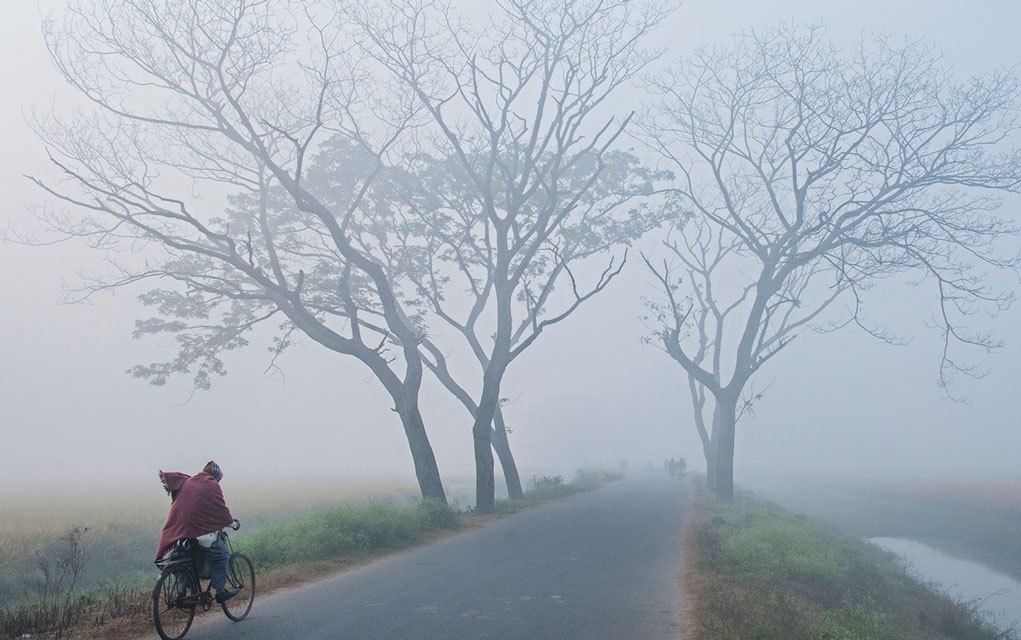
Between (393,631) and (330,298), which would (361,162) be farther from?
(393,631)

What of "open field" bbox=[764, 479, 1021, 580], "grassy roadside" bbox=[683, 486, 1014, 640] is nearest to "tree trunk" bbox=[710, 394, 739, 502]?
"open field" bbox=[764, 479, 1021, 580]

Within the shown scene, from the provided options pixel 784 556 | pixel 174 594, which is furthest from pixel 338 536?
pixel 784 556

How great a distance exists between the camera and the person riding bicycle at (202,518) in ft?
26.2

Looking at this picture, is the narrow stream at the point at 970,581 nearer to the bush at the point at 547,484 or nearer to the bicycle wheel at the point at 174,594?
the bicycle wheel at the point at 174,594

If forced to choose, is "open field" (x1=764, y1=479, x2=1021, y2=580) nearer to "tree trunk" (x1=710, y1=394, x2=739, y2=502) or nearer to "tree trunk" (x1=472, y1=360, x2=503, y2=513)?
"tree trunk" (x1=710, y1=394, x2=739, y2=502)

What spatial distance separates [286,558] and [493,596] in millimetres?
4302

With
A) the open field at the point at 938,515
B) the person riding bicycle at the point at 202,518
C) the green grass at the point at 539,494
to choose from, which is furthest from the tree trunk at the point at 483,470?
the person riding bicycle at the point at 202,518

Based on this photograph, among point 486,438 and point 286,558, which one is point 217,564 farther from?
point 486,438

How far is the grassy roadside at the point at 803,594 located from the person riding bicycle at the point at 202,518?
4.72m

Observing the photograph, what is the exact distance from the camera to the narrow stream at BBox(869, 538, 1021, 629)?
48.1ft

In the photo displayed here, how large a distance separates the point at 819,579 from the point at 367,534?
754 cm

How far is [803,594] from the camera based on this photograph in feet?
38.2

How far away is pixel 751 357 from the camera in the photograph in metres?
29.1

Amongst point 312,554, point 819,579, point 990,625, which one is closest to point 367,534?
point 312,554
